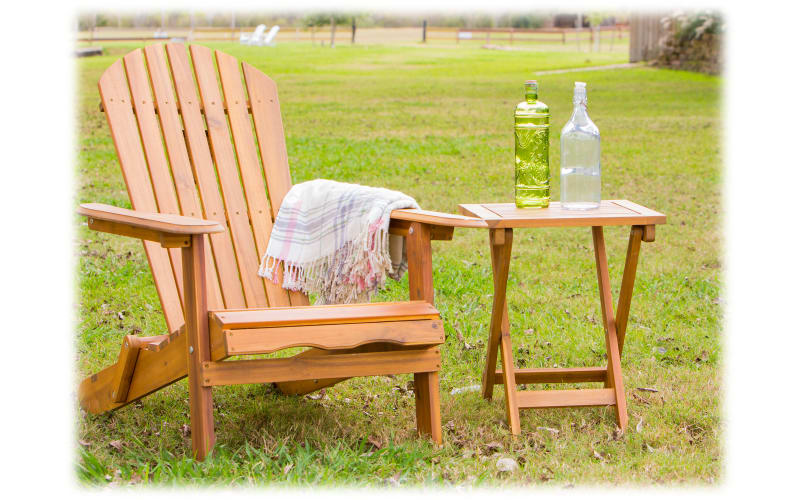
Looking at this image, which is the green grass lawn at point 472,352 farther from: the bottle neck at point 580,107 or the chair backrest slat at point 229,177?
the bottle neck at point 580,107

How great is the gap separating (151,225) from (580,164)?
4.39 ft

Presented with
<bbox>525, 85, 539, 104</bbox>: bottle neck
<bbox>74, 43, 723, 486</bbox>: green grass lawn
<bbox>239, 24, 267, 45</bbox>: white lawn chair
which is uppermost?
<bbox>525, 85, 539, 104</bbox>: bottle neck

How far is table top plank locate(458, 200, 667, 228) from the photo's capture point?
9.36ft

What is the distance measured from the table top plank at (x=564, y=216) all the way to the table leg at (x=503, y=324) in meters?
0.05

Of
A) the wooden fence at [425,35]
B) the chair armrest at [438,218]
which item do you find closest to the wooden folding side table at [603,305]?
the chair armrest at [438,218]

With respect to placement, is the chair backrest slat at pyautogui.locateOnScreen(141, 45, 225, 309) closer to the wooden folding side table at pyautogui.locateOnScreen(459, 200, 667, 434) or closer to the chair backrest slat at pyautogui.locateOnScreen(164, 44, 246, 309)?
the chair backrest slat at pyautogui.locateOnScreen(164, 44, 246, 309)

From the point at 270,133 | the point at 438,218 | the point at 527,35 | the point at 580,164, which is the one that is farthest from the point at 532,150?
the point at 527,35

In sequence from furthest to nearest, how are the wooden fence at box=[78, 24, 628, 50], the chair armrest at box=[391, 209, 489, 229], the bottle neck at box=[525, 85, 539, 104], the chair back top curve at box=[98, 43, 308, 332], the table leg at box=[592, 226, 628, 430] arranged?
1. the wooden fence at box=[78, 24, 628, 50]
2. the chair back top curve at box=[98, 43, 308, 332]
3. the table leg at box=[592, 226, 628, 430]
4. the bottle neck at box=[525, 85, 539, 104]
5. the chair armrest at box=[391, 209, 489, 229]

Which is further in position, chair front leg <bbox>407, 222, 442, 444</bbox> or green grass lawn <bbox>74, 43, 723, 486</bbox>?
chair front leg <bbox>407, 222, 442, 444</bbox>

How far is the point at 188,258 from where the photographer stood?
2668 mm

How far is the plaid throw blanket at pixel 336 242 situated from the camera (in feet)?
10.2

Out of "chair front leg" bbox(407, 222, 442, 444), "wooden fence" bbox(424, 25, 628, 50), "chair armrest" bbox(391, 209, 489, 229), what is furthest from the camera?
"wooden fence" bbox(424, 25, 628, 50)

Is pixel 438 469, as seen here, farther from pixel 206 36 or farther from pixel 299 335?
pixel 206 36

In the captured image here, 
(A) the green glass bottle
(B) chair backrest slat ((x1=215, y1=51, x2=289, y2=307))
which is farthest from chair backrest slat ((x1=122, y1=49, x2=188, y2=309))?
(A) the green glass bottle
